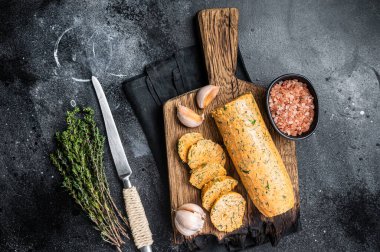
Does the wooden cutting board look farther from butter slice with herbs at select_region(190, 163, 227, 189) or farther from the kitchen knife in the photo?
the kitchen knife

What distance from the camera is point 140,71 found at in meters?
3.32

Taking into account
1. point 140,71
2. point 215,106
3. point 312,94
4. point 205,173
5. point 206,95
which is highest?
point 140,71

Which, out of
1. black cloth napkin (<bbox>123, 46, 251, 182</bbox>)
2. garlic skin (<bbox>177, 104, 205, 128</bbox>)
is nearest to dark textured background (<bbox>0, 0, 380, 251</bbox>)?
black cloth napkin (<bbox>123, 46, 251, 182</bbox>)

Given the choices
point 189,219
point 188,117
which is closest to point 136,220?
point 189,219

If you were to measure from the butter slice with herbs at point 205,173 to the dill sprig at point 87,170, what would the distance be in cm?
65

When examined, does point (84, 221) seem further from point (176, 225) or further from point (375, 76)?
point (375, 76)

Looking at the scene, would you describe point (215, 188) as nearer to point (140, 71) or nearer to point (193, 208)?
point (193, 208)

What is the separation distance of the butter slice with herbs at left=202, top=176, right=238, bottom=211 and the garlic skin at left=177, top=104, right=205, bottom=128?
17.2 inches

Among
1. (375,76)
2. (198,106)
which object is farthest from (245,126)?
(375,76)

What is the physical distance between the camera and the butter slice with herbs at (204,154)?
3018 millimetres

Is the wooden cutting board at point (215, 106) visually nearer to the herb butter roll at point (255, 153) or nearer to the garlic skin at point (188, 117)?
the garlic skin at point (188, 117)

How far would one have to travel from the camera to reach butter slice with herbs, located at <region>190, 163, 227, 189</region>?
9.94 feet

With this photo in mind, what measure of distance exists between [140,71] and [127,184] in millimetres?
886

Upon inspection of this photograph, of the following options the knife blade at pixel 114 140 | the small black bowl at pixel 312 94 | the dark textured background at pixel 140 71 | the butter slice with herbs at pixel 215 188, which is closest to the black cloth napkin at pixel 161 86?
the dark textured background at pixel 140 71
